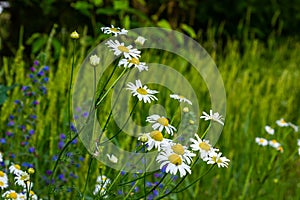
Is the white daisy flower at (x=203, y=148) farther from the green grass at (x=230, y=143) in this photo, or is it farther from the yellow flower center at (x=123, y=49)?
the green grass at (x=230, y=143)

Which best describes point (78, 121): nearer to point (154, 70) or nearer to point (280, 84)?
point (154, 70)

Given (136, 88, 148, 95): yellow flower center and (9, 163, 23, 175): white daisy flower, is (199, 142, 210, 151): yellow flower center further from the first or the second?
(9, 163, 23, 175): white daisy flower

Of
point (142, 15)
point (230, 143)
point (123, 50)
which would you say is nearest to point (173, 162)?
point (123, 50)

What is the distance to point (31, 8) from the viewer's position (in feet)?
11.2

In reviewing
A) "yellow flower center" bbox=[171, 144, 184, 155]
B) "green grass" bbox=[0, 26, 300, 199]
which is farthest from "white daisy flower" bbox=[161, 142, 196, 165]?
"green grass" bbox=[0, 26, 300, 199]

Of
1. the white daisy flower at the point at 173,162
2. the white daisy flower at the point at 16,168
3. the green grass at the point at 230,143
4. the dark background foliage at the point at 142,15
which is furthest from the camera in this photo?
the dark background foliage at the point at 142,15

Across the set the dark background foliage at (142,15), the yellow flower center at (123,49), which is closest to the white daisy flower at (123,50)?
the yellow flower center at (123,49)

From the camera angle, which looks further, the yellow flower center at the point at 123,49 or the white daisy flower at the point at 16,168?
the white daisy flower at the point at 16,168

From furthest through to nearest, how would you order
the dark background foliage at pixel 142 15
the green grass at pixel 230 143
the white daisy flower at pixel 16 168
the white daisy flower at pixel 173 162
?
the dark background foliage at pixel 142 15, the green grass at pixel 230 143, the white daisy flower at pixel 16 168, the white daisy flower at pixel 173 162

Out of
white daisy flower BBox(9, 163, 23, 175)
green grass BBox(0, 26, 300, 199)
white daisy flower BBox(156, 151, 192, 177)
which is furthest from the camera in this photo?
green grass BBox(0, 26, 300, 199)

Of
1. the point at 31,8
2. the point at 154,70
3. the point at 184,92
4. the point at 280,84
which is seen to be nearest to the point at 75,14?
the point at 31,8

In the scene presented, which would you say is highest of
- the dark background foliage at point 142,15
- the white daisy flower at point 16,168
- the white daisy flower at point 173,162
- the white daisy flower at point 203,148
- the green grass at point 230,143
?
the dark background foliage at point 142,15

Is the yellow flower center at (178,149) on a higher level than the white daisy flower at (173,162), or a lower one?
higher

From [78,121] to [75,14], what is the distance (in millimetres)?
1595
